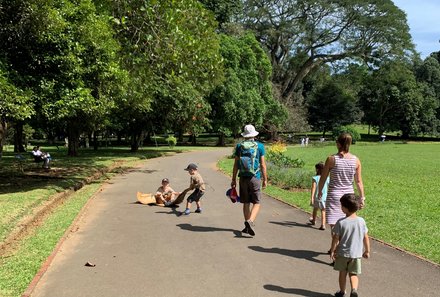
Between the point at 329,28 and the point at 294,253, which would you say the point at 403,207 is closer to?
the point at 294,253

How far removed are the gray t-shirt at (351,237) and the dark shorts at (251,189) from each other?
255 cm

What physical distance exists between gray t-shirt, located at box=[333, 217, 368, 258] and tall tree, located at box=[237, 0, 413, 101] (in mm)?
51722

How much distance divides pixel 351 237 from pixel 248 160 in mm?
2816

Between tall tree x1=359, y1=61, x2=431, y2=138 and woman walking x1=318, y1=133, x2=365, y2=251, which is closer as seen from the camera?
woman walking x1=318, y1=133, x2=365, y2=251

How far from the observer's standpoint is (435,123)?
62.2m

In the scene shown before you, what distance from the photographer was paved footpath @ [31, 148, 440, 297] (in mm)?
5148

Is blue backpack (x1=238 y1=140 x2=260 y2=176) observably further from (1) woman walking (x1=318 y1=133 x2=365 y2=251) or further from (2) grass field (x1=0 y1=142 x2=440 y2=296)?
(2) grass field (x1=0 y1=142 x2=440 y2=296)

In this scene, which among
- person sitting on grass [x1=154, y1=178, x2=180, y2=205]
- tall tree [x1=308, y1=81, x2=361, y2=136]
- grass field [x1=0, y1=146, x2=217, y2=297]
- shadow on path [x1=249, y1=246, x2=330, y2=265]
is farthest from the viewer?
tall tree [x1=308, y1=81, x2=361, y2=136]

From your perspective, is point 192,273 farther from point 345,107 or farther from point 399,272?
point 345,107

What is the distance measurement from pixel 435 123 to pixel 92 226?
63770mm

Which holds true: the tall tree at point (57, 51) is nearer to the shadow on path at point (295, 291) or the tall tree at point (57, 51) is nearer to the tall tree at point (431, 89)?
the shadow on path at point (295, 291)

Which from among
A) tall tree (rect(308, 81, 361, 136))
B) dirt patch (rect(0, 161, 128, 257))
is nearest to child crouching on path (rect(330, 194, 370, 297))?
dirt patch (rect(0, 161, 128, 257))

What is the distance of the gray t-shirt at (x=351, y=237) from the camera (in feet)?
15.7

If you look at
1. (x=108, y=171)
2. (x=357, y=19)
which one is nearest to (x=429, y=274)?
(x=108, y=171)
